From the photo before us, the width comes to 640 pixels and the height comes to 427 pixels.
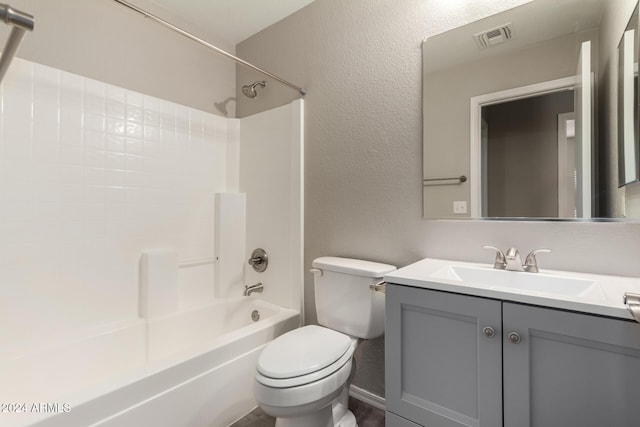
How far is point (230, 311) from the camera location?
6.89 feet

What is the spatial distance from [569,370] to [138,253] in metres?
2.03

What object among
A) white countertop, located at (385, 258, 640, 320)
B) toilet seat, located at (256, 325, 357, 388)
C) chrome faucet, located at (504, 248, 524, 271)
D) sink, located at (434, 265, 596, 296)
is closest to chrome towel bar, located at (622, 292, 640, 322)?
white countertop, located at (385, 258, 640, 320)

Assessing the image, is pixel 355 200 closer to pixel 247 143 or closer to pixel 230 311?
pixel 247 143

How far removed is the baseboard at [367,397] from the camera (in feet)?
5.10

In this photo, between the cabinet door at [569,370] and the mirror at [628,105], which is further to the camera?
the mirror at [628,105]

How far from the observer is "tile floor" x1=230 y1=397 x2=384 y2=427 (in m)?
1.46

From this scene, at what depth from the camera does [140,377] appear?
1.13 m

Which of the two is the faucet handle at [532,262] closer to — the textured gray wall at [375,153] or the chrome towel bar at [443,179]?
the textured gray wall at [375,153]

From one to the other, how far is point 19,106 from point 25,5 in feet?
1.66

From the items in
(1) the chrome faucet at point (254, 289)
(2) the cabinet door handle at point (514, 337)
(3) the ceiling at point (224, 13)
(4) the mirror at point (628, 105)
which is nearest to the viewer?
(2) the cabinet door handle at point (514, 337)

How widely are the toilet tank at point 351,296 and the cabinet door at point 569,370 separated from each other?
61 centimetres

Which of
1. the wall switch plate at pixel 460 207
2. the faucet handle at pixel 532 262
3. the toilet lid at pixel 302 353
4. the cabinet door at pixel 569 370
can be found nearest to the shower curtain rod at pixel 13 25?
the toilet lid at pixel 302 353

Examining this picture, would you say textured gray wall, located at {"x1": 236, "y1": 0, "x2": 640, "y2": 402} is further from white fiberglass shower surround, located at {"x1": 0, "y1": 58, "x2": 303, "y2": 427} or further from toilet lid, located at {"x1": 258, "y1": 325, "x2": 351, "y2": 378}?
toilet lid, located at {"x1": 258, "y1": 325, "x2": 351, "y2": 378}

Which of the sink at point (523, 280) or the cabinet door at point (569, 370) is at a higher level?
the sink at point (523, 280)
